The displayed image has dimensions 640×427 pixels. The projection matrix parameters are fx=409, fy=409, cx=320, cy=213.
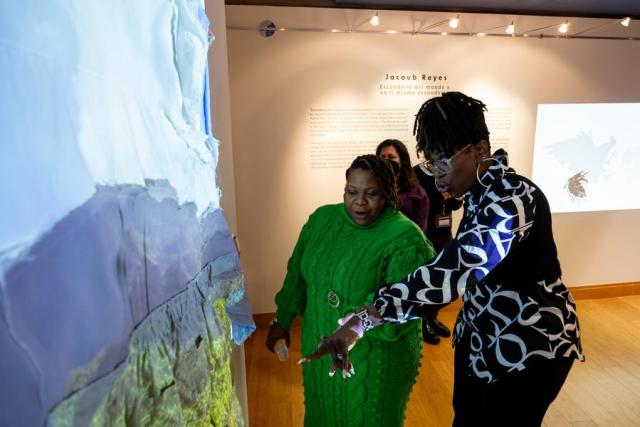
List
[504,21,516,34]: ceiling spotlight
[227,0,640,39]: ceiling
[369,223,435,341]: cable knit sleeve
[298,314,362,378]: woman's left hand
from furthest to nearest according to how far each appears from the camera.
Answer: [504,21,516,34]: ceiling spotlight → [227,0,640,39]: ceiling → [369,223,435,341]: cable knit sleeve → [298,314,362,378]: woman's left hand

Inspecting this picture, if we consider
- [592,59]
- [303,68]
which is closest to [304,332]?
[303,68]

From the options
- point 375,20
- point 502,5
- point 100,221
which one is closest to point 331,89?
point 375,20

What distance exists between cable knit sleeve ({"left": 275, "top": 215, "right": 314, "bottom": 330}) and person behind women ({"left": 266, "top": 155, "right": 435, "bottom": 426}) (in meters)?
0.05

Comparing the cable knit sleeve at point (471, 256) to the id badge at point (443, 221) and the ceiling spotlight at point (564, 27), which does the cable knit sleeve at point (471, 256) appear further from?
the ceiling spotlight at point (564, 27)

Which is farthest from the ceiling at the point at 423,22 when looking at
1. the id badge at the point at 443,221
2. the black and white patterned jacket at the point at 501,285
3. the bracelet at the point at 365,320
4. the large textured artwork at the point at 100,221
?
the large textured artwork at the point at 100,221

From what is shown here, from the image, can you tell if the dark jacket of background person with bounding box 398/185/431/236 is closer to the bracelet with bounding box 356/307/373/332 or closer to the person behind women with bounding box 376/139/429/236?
the person behind women with bounding box 376/139/429/236

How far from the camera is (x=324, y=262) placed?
3.93 ft

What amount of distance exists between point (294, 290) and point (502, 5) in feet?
8.75

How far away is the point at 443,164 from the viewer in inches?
37.5

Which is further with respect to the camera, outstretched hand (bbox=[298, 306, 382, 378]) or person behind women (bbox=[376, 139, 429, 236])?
person behind women (bbox=[376, 139, 429, 236])

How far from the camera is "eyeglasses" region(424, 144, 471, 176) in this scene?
3.10ft

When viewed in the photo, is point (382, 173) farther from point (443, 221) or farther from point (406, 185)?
point (443, 221)

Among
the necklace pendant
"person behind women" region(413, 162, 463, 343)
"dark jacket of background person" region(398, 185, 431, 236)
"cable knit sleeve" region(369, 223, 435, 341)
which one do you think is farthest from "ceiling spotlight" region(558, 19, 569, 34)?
the necklace pendant

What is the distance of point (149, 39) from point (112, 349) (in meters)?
0.26
